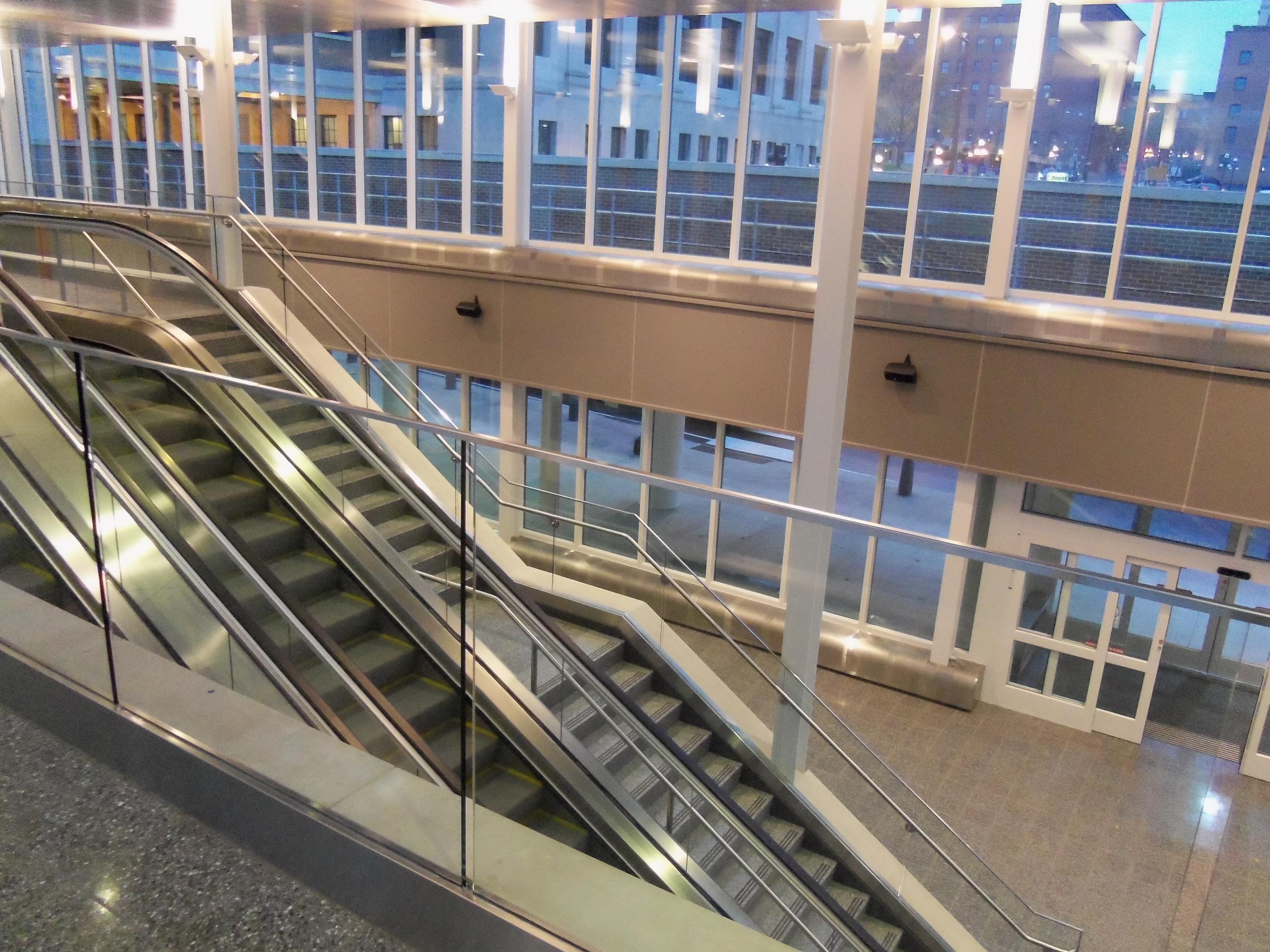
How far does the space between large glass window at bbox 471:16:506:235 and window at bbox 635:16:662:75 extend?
78.4 inches

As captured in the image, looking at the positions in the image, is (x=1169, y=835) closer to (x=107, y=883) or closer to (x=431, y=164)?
(x=107, y=883)

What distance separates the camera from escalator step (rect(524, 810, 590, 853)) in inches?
87.0

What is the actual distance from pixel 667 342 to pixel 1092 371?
163 inches

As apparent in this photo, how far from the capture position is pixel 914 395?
9133 mm

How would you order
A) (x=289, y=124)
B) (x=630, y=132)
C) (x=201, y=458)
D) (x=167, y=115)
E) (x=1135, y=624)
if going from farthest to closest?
1. (x=167, y=115)
2. (x=289, y=124)
3. (x=630, y=132)
4. (x=201, y=458)
5. (x=1135, y=624)

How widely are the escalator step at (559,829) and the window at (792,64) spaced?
9.52 meters

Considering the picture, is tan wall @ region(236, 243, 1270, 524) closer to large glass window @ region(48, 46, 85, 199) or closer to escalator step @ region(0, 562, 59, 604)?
escalator step @ region(0, 562, 59, 604)

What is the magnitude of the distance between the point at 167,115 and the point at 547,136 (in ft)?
27.4

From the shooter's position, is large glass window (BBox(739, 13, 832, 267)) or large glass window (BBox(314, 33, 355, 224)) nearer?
large glass window (BBox(739, 13, 832, 267))

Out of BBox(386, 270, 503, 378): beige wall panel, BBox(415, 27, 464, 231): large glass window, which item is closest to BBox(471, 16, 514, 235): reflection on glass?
BBox(415, 27, 464, 231): large glass window

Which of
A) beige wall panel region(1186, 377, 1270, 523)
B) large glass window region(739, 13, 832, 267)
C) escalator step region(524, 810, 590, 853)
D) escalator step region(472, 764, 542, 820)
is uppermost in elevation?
large glass window region(739, 13, 832, 267)

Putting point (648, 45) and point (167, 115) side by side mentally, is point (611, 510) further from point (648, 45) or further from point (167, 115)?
point (167, 115)

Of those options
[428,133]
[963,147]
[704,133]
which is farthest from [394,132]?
[963,147]

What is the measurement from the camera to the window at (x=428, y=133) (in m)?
12.9
